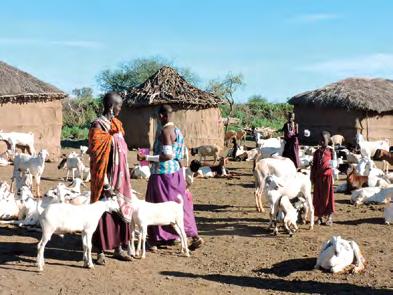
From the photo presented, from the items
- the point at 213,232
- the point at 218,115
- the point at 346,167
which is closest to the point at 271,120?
the point at 218,115

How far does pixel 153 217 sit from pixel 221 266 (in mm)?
1008

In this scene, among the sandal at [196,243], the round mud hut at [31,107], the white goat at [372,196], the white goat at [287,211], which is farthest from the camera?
the round mud hut at [31,107]

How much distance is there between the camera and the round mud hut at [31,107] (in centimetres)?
1992

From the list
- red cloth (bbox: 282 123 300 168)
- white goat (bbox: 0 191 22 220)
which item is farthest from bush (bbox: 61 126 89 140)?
white goat (bbox: 0 191 22 220)

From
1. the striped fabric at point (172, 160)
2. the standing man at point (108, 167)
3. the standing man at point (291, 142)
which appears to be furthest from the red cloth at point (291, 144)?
the standing man at point (108, 167)

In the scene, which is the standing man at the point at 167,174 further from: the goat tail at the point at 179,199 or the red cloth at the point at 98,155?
the red cloth at the point at 98,155

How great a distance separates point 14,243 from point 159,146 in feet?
8.04

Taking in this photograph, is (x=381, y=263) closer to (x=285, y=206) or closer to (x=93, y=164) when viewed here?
(x=285, y=206)

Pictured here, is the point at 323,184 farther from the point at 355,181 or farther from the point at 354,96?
the point at 354,96

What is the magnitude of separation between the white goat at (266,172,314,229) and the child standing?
233mm

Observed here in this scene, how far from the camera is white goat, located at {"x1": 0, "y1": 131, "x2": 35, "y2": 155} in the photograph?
1864 centimetres

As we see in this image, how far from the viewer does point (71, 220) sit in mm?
6668

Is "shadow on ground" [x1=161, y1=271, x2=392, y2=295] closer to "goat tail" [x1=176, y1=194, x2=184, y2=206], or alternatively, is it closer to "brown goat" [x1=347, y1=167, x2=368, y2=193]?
"goat tail" [x1=176, y1=194, x2=184, y2=206]

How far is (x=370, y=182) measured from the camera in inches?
526
